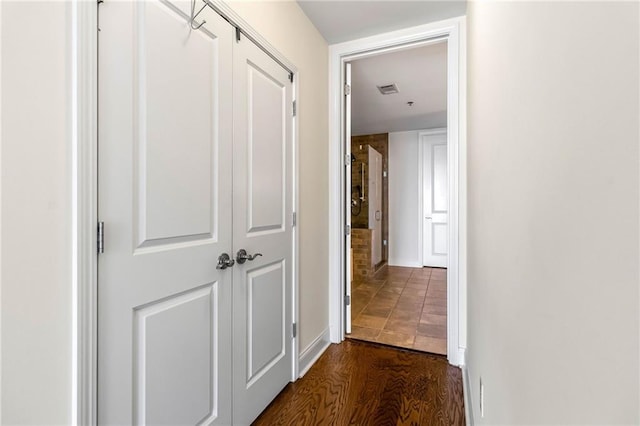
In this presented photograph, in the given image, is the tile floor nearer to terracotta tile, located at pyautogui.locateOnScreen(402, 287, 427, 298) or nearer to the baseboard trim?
terracotta tile, located at pyautogui.locateOnScreen(402, 287, 427, 298)

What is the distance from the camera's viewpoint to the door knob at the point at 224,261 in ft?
4.74

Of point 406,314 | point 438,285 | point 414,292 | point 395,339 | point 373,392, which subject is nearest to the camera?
point 373,392

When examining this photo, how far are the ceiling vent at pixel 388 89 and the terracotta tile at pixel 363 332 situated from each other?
2.53 m

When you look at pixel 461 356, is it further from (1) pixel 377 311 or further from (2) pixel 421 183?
(2) pixel 421 183

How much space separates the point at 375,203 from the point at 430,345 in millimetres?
3166

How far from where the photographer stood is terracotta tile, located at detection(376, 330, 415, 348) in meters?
2.62

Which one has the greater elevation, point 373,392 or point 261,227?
point 261,227

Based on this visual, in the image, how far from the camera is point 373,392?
1953 millimetres

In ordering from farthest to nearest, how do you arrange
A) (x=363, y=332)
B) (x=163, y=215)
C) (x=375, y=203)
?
(x=375, y=203)
(x=363, y=332)
(x=163, y=215)

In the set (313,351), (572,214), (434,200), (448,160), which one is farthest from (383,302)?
(572,214)

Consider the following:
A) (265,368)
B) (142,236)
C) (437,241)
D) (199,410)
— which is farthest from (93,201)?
(437,241)

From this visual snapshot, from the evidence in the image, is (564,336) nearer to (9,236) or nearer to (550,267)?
(550,267)

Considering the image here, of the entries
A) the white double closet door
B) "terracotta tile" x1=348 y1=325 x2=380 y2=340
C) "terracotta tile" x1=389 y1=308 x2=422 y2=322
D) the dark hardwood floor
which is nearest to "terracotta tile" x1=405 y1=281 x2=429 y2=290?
"terracotta tile" x1=389 y1=308 x2=422 y2=322

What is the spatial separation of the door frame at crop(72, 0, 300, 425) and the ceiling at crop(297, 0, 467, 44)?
5.32ft
